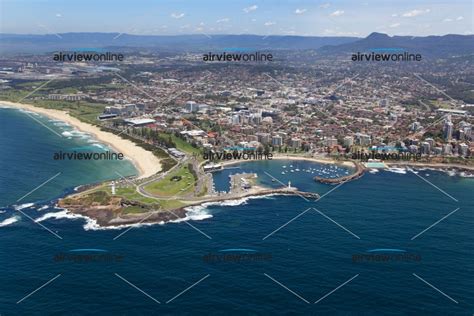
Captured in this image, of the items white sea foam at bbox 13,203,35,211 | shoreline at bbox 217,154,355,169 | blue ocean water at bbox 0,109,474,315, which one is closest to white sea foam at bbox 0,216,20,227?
blue ocean water at bbox 0,109,474,315

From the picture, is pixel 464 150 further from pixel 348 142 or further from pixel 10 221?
pixel 10 221

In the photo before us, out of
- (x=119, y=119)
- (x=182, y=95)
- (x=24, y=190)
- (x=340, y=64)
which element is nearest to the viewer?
(x=24, y=190)

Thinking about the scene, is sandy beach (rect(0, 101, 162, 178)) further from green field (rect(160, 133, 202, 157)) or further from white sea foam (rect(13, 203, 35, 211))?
white sea foam (rect(13, 203, 35, 211))

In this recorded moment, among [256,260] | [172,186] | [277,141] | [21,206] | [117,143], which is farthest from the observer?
[277,141]

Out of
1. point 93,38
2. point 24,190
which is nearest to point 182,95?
point 24,190

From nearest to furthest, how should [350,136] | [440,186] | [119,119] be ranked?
[440,186] < [350,136] < [119,119]

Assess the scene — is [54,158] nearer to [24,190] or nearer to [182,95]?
[24,190]

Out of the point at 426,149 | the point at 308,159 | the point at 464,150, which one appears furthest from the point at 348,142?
the point at 464,150
